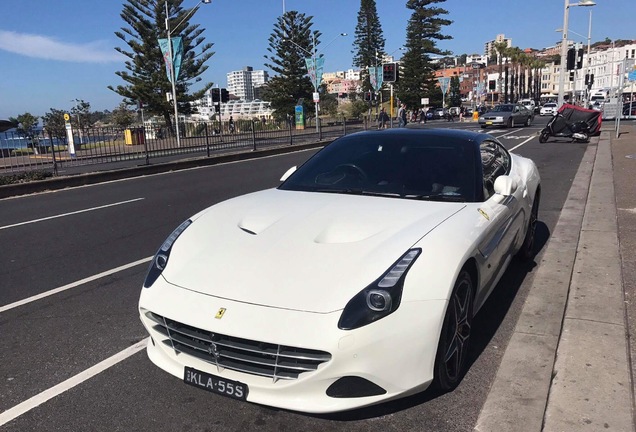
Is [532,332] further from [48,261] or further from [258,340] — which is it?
[48,261]

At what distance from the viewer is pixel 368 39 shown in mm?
77062

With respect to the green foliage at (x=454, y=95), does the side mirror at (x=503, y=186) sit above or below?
below

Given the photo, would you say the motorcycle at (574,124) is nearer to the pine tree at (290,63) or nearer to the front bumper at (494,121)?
the front bumper at (494,121)

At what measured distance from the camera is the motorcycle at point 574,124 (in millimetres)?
20078

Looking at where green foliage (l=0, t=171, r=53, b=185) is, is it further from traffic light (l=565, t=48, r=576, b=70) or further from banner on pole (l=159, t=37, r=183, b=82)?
traffic light (l=565, t=48, r=576, b=70)

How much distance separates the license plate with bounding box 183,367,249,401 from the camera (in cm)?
239

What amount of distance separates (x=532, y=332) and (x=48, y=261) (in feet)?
16.9

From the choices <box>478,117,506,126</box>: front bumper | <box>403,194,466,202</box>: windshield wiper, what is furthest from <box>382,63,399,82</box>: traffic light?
<box>403,194,466,202</box>: windshield wiper

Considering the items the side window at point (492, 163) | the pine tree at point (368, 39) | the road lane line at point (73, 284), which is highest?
the pine tree at point (368, 39)

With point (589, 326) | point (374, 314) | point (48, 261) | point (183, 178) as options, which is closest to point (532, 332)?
point (589, 326)

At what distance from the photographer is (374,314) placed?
7.61ft

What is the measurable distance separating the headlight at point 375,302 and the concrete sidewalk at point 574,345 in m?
0.86

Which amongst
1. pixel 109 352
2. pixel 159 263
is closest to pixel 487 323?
pixel 159 263

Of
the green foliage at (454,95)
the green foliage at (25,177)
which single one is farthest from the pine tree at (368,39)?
the green foliage at (25,177)
